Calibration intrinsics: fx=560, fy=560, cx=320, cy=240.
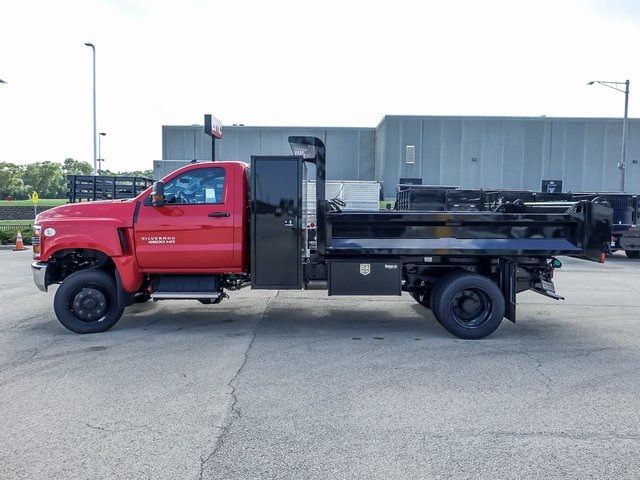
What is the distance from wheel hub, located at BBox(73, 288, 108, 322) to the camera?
7559 mm

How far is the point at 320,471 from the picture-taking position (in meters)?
3.72

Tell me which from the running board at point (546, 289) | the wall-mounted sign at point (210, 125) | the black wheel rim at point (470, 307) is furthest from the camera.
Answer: the wall-mounted sign at point (210, 125)

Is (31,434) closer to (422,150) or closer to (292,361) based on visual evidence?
(292,361)

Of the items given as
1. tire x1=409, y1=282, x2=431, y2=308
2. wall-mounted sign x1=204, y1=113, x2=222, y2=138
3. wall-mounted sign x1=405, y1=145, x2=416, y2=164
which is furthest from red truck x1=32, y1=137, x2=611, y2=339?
wall-mounted sign x1=405, y1=145, x2=416, y2=164

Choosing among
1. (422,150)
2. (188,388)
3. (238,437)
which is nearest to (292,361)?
(188,388)

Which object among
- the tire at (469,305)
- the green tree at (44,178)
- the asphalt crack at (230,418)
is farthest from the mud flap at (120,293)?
the green tree at (44,178)

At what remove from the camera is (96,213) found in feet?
25.0

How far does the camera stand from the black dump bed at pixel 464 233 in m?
7.41

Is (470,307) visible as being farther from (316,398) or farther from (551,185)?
(551,185)

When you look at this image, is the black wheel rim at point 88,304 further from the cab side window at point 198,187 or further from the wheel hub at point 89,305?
the cab side window at point 198,187

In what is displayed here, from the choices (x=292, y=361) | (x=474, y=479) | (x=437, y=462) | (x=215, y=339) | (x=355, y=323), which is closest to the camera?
(x=474, y=479)

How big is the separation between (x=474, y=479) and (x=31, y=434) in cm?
327

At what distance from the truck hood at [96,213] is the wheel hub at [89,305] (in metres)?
0.97

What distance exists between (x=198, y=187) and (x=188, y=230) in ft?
2.01
